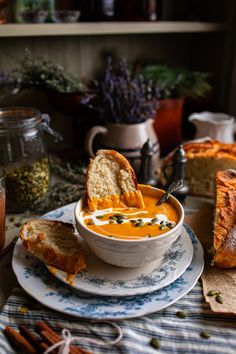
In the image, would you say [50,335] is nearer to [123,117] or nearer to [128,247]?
[128,247]

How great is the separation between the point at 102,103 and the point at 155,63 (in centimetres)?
49

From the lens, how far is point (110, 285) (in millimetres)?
909

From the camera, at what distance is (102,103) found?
1.58 m

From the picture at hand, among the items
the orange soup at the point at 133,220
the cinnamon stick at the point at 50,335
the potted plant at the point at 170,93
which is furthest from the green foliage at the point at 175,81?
the cinnamon stick at the point at 50,335

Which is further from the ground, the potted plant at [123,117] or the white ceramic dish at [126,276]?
the potted plant at [123,117]

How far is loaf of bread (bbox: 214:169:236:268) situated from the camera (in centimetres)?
99

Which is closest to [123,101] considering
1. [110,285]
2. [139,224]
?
[139,224]

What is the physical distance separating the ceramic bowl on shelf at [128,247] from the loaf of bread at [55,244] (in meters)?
0.06

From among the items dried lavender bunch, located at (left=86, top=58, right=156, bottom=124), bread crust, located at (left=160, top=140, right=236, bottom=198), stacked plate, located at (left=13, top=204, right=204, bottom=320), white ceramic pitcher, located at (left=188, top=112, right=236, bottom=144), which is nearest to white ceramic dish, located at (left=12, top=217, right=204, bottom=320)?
stacked plate, located at (left=13, top=204, right=204, bottom=320)

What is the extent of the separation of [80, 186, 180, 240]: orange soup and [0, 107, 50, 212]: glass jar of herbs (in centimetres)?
34

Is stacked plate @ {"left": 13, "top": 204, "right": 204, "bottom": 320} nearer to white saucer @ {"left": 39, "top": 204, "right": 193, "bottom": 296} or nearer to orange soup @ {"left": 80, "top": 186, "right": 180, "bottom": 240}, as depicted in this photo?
white saucer @ {"left": 39, "top": 204, "right": 193, "bottom": 296}

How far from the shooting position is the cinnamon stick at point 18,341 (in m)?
0.78

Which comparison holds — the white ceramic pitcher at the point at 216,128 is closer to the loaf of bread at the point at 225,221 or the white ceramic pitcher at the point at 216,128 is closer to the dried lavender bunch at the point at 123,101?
the dried lavender bunch at the point at 123,101

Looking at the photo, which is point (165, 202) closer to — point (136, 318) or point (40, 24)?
point (136, 318)
